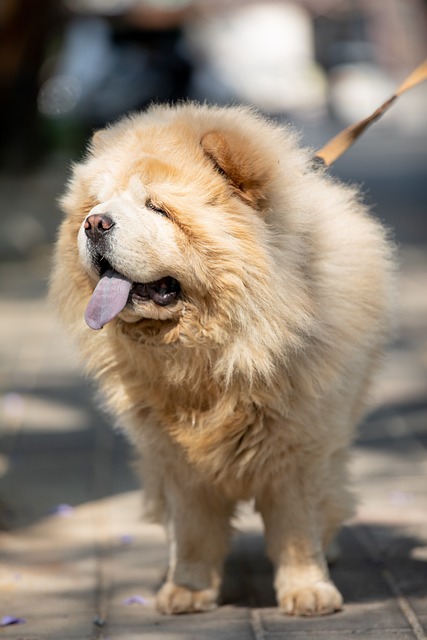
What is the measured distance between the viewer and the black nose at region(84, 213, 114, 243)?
2904 millimetres

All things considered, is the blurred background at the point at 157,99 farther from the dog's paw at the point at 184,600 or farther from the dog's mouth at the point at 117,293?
the dog's paw at the point at 184,600

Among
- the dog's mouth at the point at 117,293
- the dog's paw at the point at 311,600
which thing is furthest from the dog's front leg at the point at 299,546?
the dog's mouth at the point at 117,293

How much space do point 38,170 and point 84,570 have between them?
35.7 ft

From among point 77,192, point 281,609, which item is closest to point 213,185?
point 77,192

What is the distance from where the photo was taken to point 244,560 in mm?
3984

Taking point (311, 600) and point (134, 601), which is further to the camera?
point (134, 601)

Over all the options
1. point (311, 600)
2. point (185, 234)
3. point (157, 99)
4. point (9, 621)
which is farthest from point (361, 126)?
point (9, 621)

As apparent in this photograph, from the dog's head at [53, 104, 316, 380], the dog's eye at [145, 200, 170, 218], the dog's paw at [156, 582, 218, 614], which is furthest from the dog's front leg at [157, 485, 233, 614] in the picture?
the dog's eye at [145, 200, 170, 218]

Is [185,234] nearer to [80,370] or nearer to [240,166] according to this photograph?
[240,166]

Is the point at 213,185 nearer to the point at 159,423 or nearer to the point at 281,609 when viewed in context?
the point at 159,423

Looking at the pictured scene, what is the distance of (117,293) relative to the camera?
298 cm

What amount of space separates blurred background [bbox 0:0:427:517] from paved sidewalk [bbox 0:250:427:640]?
5 centimetres

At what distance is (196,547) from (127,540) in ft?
2.39

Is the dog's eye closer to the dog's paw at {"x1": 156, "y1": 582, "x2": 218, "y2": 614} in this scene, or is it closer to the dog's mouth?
the dog's mouth
